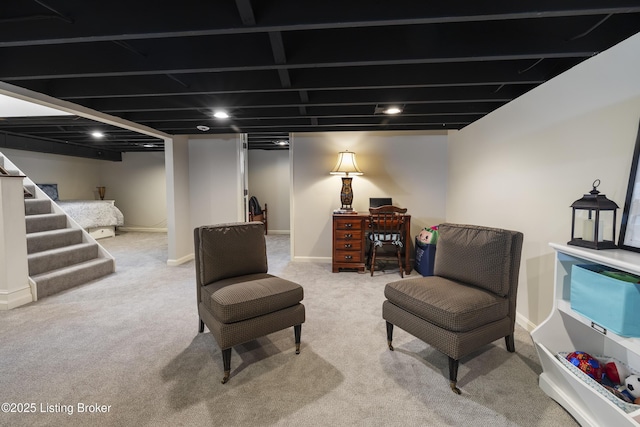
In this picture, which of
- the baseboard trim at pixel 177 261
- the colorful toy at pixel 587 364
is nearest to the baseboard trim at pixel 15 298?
the baseboard trim at pixel 177 261

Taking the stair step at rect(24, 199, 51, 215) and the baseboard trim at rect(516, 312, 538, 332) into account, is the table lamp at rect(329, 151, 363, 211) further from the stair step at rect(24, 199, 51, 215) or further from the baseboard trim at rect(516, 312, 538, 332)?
the stair step at rect(24, 199, 51, 215)

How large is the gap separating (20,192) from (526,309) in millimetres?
4700

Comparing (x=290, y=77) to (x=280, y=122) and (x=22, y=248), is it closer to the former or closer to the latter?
(x=280, y=122)

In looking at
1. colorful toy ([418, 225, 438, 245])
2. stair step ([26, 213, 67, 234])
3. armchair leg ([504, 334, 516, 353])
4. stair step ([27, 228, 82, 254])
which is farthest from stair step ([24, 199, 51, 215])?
armchair leg ([504, 334, 516, 353])

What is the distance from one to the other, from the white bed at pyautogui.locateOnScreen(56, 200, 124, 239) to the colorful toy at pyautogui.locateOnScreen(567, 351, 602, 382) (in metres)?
7.21

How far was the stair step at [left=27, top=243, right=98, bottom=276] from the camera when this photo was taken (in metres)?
3.09

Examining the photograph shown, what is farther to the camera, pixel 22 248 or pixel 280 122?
pixel 280 122

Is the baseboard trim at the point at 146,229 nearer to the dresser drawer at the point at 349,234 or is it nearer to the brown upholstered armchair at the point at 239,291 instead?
the dresser drawer at the point at 349,234

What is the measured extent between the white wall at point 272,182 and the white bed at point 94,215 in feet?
9.90

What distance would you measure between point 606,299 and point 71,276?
4.51 m

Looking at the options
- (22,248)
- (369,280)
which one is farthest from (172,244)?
(369,280)

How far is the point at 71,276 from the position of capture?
128 inches

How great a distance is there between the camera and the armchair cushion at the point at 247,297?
167 centimetres

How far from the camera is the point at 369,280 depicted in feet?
11.6
